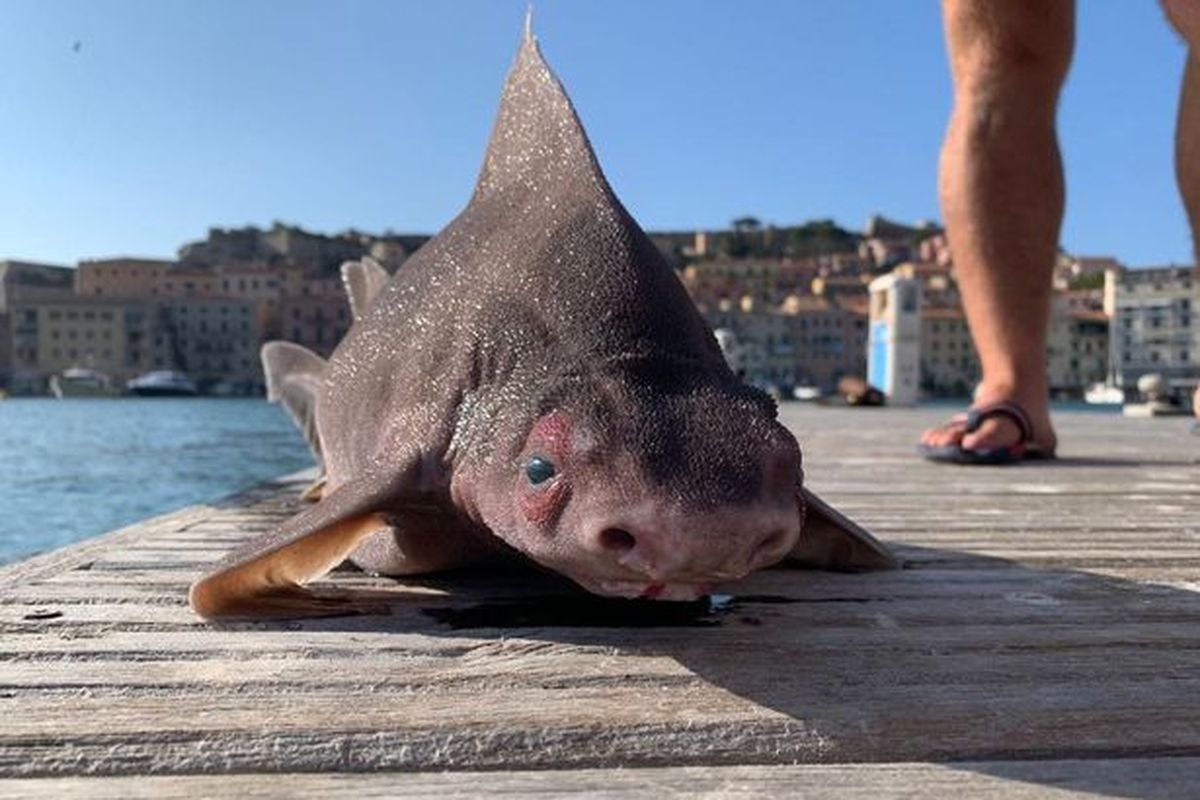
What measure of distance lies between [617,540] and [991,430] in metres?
3.50

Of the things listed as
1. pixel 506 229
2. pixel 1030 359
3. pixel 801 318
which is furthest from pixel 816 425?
pixel 801 318

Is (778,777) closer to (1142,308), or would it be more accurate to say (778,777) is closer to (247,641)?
(247,641)

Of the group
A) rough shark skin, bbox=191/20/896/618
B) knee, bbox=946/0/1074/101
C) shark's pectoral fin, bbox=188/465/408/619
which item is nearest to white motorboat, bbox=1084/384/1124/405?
knee, bbox=946/0/1074/101

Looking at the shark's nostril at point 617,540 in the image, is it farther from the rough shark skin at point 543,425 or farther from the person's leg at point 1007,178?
the person's leg at point 1007,178

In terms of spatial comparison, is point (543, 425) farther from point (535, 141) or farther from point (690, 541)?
point (535, 141)

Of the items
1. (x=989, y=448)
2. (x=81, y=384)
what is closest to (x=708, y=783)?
(x=989, y=448)

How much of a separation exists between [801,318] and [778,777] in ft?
273

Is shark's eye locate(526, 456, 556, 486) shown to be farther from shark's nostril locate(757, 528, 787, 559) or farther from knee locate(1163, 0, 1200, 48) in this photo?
knee locate(1163, 0, 1200, 48)

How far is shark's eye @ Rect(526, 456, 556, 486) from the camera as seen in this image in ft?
5.23

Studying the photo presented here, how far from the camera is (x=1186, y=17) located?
2.71m

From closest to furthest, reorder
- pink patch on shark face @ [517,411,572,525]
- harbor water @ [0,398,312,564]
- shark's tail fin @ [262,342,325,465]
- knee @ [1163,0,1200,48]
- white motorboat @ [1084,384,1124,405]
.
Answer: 1. pink patch on shark face @ [517,411,572,525]
2. knee @ [1163,0,1200,48]
3. shark's tail fin @ [262,342,325,465]
4. harbor water @ [0,398,312,564]
5. white motorboat @ [1084,384,1124,405]

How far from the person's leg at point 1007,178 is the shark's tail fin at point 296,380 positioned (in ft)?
8.25

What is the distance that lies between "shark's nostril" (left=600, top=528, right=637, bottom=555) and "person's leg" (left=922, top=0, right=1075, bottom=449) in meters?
3.39

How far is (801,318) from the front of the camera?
82.8 m
